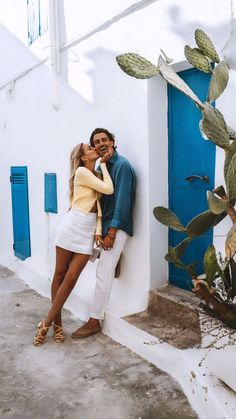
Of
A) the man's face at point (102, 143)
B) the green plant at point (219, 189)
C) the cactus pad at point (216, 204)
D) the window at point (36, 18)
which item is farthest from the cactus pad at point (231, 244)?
the window at point (36, 18)

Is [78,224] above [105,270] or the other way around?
above

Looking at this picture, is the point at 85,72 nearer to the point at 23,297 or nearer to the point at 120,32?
the point at 120,32

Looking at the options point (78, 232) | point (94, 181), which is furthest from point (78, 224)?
point (94, 181)

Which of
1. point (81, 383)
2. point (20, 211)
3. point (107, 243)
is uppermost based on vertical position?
point (20, 211)

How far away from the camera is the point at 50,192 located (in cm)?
476

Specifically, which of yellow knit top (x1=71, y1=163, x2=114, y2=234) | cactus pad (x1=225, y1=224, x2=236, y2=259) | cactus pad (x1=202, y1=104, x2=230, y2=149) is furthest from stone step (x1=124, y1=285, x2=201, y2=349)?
cactus pad (x1=202, y1=104, x2=230, y2=149)

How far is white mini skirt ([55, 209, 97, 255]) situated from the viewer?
333 centimetres

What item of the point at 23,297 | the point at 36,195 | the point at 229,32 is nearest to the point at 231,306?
the point at 229,32

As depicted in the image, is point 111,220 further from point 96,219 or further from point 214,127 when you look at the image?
point 214,127

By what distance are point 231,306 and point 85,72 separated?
110 inches

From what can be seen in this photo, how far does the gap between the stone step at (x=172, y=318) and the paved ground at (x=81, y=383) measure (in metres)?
0.24

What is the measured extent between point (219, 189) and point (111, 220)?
1.22 meters

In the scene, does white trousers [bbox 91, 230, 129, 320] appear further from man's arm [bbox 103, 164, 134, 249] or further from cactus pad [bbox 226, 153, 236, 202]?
cactus pad [bbox 226, 153, 236, 202]

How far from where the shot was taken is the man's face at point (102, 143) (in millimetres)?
3332
